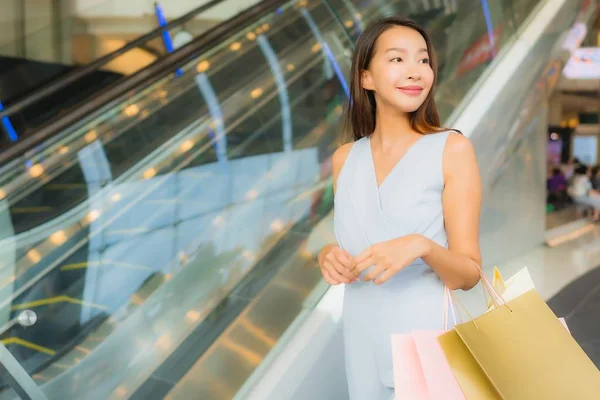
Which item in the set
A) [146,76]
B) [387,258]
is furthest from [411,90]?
[146,76]

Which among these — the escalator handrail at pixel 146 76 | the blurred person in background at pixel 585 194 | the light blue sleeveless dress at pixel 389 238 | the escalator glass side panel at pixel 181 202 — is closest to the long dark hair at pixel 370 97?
the light blue sleeveless dress at pixel 389 238

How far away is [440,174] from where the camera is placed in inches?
46.7

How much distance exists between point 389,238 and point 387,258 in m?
0.17

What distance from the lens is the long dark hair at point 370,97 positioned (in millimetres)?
1304

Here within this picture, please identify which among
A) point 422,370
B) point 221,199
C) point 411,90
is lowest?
point 221,199

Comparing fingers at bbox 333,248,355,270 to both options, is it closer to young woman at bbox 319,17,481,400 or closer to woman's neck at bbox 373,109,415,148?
young woman at bbox 319,17,481,400

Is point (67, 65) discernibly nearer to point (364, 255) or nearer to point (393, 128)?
point (393, 128)

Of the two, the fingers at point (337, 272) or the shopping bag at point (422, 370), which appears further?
the fingers at point (337, 272)

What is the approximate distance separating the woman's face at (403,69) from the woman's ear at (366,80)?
0.20 feet

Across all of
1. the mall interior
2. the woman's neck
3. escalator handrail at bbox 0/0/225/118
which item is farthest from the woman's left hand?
escalator handrail at bbox 0/0/225/118

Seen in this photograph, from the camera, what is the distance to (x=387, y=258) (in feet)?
3.40

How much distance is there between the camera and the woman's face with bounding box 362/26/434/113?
125 centimetres

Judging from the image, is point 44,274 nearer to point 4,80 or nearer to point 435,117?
point 435,117

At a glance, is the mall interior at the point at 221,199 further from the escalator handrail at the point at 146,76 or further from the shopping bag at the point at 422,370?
the shopping bag at the point at 422,370
